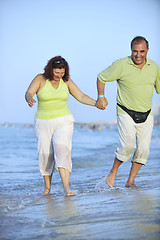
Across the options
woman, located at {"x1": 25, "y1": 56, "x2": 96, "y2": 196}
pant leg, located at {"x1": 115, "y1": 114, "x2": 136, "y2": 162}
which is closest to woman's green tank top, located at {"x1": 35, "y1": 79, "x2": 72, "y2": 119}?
woman, located at {"x1": 25, "y1": 56, "x2": 96, "y2": 196}

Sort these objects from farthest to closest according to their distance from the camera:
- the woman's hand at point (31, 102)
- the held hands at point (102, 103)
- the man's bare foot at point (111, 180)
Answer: the man's bare foot at point (111, 180)
the held hands at point (102, 103)
the woman's hand at point (31, 102)

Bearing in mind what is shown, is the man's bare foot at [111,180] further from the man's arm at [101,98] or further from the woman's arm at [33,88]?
the woman's arm at [33,88]

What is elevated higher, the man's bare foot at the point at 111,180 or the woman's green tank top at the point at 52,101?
the woman's green tank top at the point at 52,101

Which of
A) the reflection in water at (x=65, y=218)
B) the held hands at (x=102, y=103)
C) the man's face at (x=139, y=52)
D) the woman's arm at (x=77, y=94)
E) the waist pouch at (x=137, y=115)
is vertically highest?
the man's face at (x=139, y=52)

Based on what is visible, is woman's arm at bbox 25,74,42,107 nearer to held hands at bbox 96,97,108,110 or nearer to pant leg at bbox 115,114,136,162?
held hands at bbox 96,97,108,110

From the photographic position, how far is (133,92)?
551cm

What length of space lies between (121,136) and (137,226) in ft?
8.81

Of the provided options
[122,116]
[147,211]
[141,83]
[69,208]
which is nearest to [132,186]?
[122,116]

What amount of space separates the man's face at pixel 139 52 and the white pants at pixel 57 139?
108 centimetres

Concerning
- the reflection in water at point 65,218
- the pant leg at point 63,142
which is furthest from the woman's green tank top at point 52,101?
the reflection in water at point 65,218

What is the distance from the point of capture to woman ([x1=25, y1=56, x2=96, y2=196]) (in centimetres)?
530

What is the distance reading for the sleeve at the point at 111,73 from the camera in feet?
18.2

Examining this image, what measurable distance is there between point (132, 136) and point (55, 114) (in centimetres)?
102

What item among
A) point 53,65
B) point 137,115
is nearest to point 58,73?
point 53,65
